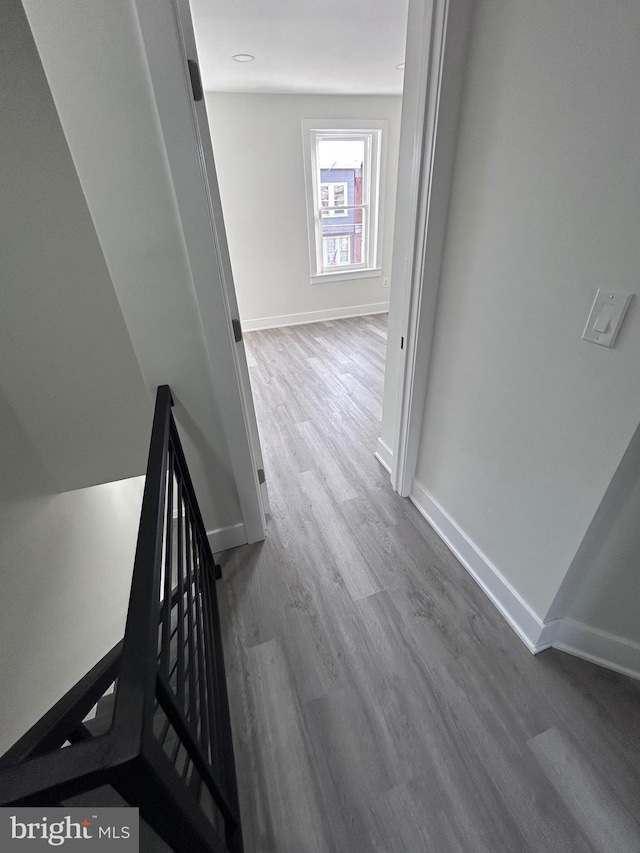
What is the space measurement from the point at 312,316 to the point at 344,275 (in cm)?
70

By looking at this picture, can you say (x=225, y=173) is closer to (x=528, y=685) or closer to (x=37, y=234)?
(x=37, y=234)

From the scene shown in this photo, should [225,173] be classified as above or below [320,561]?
above

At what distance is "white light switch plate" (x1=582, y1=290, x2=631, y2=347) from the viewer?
35.0 inches

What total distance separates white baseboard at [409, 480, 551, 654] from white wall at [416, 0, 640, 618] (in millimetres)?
48

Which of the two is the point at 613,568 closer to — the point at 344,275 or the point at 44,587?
the point at 44,587

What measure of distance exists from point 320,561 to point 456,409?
0.97 meters

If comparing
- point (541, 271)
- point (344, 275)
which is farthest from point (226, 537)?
point (344, 275)

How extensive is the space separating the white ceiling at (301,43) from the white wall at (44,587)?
8.47ft

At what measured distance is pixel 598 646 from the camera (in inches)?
51.9

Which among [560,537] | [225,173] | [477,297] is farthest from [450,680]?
[225,173]

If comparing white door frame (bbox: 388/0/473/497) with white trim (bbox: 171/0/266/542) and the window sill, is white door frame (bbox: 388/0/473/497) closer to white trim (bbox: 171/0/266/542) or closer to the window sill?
white trim (bbox: 171/0/266/542)

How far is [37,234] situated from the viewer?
134 cm
